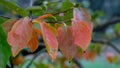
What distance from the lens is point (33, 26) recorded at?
742 mm

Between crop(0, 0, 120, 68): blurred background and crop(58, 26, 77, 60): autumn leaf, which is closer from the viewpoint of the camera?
crop(58, 26, 77, 60): autumn leaf

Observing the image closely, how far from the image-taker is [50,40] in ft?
2.27

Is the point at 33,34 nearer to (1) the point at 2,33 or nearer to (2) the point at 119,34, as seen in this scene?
(1) the point at 2,33

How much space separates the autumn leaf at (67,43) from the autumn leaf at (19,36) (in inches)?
2.7

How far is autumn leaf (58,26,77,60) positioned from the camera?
2.40 feet

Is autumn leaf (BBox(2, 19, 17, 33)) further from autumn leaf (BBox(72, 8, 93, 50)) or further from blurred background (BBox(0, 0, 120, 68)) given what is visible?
autumn leaf (BBox(72, 8, 93, 50))

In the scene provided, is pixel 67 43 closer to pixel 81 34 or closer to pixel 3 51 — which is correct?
pixel 81 34

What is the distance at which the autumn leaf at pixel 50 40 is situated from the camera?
682 millimetres

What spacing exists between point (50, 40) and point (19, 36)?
6cm

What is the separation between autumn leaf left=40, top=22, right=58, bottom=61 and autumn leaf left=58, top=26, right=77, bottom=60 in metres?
0.03

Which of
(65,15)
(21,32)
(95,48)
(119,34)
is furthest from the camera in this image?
(119,34)

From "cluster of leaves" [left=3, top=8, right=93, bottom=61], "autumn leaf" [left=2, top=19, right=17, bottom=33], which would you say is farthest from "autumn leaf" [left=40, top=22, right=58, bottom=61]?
"autumn leaf" [left=2, top=19, right=17, bottom=33]

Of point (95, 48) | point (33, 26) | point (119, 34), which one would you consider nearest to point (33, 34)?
point (33, 26)

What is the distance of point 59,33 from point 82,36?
0.06m
